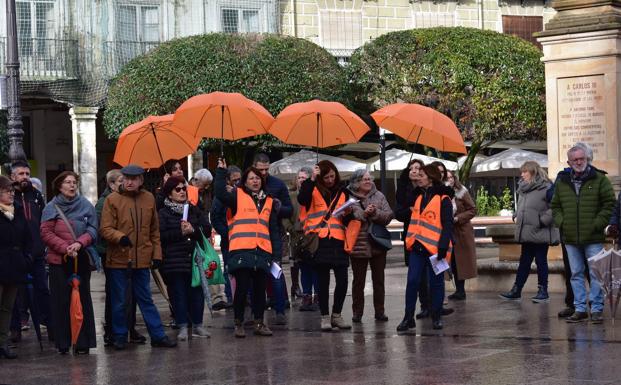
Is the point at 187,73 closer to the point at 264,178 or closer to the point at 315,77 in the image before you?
the point at 315,77

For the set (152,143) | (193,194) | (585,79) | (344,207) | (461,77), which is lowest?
(344,207)

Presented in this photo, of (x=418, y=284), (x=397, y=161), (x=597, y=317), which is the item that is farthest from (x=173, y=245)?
(x=397, y=161)

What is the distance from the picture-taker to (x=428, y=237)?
13602 millimetres

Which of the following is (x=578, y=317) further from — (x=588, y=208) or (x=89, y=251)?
(x=89, y=251)

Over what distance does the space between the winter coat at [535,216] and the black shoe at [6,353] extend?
593cm

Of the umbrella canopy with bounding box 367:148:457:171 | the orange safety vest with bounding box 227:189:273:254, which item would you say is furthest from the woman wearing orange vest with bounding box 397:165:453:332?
the umbrella canopy with bounding box 367:148:457:171

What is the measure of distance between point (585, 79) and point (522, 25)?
1073 inches

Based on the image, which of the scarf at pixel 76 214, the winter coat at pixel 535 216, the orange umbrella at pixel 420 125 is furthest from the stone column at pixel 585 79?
the scarf at pixel 76 214

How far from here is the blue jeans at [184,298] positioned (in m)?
13.5

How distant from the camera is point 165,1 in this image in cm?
3884

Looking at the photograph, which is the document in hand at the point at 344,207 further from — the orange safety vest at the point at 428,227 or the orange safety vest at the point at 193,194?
the orange safety vest at the point at 193,194

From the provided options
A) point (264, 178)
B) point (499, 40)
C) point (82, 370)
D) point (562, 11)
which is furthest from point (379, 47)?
point (82, 370)

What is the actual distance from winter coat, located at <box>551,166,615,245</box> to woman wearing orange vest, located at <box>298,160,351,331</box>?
2097mm

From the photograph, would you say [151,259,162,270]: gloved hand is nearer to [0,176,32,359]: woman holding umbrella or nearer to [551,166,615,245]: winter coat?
[0,176,32,359]: woman holding umbrella
